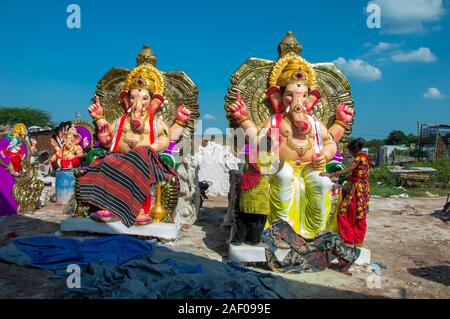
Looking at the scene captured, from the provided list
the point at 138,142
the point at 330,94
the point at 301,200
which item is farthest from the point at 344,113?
the point at 138,142

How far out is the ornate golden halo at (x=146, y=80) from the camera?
5629 millimetres

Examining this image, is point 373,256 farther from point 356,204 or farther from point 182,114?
point 182,114

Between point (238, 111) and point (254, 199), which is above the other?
point (238, 111)

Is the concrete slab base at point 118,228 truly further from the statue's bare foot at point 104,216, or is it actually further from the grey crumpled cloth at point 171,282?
the grey crumpled cloth at point 171,282

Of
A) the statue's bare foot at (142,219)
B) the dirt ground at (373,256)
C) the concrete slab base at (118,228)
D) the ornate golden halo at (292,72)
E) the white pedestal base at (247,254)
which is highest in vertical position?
the ornate golden halo at (292,72)

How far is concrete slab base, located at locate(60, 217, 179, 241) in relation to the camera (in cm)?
502

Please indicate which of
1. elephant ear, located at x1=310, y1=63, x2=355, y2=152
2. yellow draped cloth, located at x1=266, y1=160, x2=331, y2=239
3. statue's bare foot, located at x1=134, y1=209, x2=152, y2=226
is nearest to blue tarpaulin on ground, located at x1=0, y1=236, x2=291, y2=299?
statue's bare foot, located at x1=134, y1=209, x2=152, y2=226

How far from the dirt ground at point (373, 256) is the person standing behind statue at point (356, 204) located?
38cm

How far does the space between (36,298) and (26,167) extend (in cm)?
423

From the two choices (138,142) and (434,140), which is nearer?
(138,142)

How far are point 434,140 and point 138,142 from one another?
77.7 feet

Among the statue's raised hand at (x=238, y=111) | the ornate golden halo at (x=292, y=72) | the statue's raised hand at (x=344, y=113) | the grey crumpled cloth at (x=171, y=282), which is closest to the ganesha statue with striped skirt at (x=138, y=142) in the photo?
the statue's raised hand at (x=238, y=111)

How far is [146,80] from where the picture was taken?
565 centimetres
